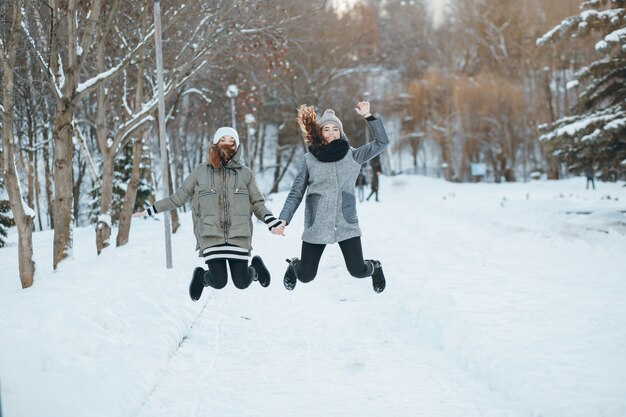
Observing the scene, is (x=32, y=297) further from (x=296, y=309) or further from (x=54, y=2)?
(x=54, y=2)

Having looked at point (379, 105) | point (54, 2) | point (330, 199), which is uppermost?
point (379, 105)

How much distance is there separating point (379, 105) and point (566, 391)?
45.3 meters

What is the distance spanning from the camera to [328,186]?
668 centimetres

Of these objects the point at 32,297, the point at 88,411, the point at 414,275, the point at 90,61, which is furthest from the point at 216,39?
the point at 88,411

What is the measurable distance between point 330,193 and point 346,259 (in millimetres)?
765

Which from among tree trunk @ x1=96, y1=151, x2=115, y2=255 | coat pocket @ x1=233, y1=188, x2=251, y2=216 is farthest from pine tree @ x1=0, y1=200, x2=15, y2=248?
coat pocket @ x1=233, y1=188, x2=251, y2=216

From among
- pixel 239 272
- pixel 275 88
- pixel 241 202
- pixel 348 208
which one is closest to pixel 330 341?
pixel 239 272

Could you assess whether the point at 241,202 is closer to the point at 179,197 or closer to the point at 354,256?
the point at 179,197

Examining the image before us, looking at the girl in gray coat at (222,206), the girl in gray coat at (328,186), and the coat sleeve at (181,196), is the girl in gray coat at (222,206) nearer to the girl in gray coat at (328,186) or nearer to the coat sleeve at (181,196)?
the coat sleeve at (181,196)

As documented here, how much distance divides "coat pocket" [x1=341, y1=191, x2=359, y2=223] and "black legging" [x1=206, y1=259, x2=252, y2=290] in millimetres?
1242

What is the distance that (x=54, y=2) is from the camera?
9.80 m

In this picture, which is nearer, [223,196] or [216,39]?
[223,196]

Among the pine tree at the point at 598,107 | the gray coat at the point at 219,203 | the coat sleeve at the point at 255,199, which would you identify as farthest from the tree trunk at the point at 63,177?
the pine tree at the point at 598,107

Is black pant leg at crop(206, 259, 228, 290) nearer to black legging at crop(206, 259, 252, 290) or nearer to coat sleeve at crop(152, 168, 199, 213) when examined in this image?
black legging at crop(206, 259, 252, 290)
